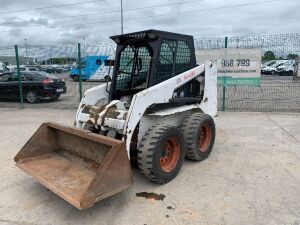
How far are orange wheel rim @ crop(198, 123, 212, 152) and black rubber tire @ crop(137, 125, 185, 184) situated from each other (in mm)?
1320

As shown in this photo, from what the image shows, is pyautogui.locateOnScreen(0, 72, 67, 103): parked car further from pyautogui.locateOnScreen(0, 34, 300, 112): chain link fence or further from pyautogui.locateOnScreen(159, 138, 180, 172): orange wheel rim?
pyautogui.locateOnScreen(159, 138, 180, 172): orange wheel rim

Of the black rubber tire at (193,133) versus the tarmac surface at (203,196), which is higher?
the black rubber tire at (193,133)

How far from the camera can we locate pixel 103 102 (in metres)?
5.70

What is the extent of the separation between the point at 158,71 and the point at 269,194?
2.43 meters

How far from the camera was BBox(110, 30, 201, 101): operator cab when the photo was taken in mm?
5168

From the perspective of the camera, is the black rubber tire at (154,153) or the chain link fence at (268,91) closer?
the black rubber tire at (154,153)

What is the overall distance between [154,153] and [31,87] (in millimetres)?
10964

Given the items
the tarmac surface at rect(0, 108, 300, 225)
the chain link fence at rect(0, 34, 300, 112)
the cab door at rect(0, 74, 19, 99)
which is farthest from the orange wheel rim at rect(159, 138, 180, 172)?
the cab door at rect(0, 74, 19, 99)

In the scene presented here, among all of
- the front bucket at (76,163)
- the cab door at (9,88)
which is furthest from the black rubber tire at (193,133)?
the cab door at (9,88)

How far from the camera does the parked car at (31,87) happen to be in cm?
1380

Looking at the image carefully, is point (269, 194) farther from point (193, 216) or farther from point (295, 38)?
point (295, 38)

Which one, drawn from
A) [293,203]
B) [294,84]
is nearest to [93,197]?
[293,203]

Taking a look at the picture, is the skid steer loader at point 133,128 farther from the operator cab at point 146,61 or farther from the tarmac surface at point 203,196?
the tarmac surface at point 203,196

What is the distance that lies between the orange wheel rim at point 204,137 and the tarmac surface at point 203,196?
23 cm
